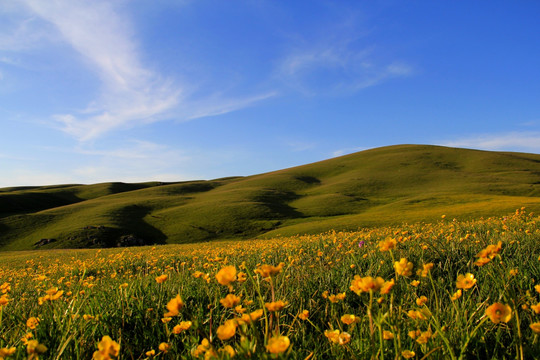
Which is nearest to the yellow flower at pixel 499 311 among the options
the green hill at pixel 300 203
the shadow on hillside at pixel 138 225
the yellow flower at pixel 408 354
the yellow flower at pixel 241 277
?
the yellow flower at pixel 408 354

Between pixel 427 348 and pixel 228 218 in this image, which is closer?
pixel 427 348

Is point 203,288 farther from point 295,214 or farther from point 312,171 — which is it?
point 312,171

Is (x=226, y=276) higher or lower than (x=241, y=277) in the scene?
higher

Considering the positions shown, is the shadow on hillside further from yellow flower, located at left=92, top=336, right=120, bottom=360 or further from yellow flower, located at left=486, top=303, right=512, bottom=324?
yellow flower, located at left=486, top=303, right=512, bottom=324

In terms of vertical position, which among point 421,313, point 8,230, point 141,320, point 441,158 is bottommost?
point 8,230

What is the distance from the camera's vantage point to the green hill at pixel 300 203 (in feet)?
175

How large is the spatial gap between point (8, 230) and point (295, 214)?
53748mm

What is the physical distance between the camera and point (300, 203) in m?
75.7

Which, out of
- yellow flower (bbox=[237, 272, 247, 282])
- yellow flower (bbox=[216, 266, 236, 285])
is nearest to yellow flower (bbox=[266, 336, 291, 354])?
yellow flower (bbox=[216, 266, 236, 285])

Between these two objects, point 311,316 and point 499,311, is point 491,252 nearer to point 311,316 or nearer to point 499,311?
point 499,311

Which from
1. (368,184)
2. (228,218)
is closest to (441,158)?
(368,184)

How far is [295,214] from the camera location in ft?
214

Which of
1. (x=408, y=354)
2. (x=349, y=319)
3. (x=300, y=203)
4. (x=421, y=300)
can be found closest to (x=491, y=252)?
(x=421, y=300)

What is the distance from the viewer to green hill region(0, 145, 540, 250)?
53406 mm
